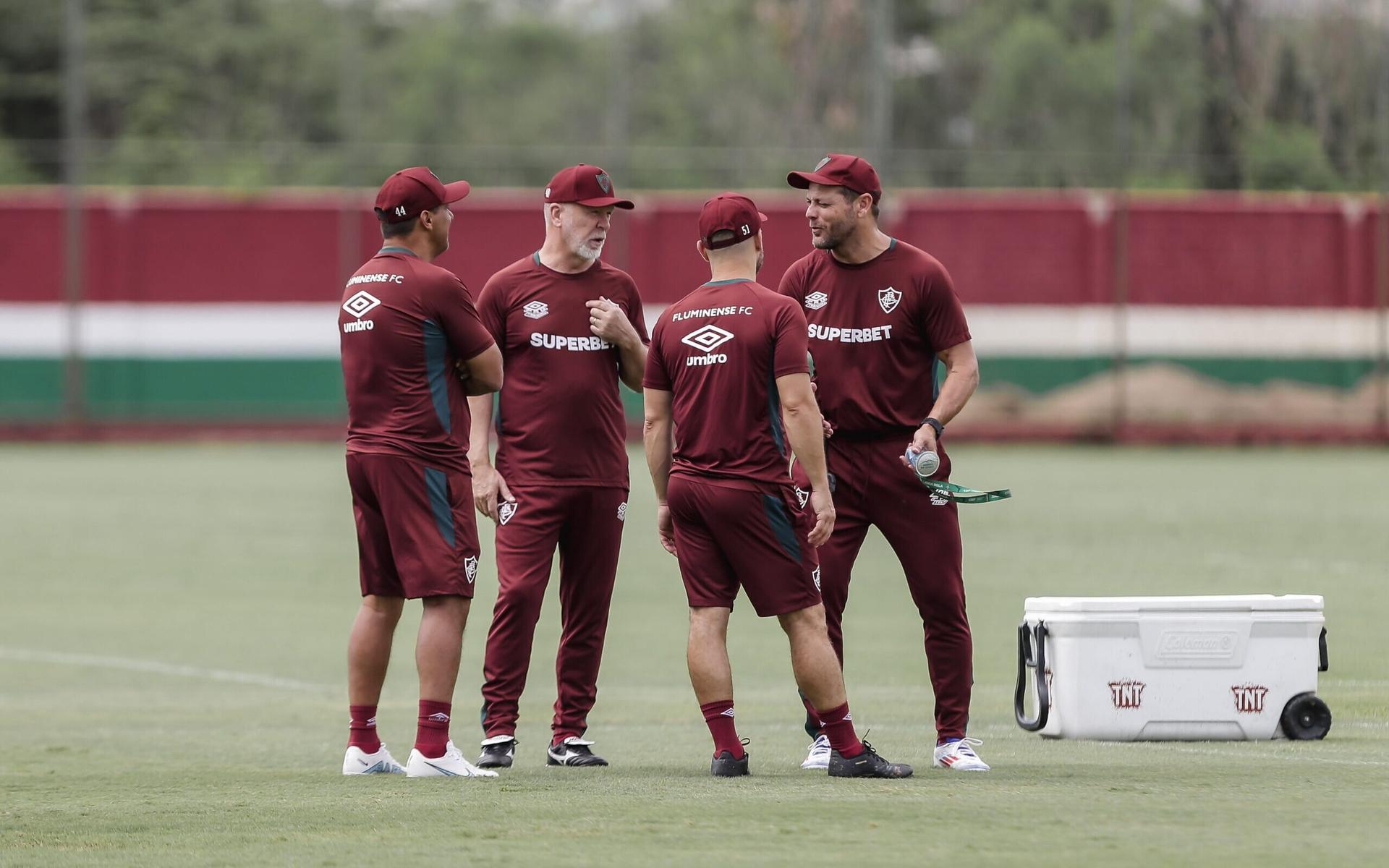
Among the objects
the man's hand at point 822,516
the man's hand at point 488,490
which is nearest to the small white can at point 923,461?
the man's hand at point 822,516

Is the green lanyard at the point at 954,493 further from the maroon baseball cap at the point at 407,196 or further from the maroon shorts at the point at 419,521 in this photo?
the maroon baseball cap at the point at 407,196

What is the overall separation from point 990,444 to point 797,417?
1043 inches

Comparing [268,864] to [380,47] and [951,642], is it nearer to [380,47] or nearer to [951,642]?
[951,642]

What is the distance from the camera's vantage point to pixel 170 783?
730 cm

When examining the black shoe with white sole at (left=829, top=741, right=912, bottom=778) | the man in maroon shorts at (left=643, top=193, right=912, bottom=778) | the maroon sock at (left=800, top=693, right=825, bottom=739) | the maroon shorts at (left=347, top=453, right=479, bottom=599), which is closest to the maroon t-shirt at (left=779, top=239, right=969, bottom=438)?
the man in maroon shorts at (left=643, top=193, right=912, bottom=778)

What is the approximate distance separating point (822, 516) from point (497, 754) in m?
1.57

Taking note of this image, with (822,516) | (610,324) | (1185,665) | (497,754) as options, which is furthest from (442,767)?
(1185,665)

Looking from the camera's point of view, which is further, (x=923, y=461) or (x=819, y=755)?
(x=819, y=755)

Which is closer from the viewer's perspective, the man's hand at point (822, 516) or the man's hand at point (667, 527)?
the man's hand at point (822, 516)

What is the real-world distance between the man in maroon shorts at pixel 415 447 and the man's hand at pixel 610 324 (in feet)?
1.42

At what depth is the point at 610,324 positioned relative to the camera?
300 inches

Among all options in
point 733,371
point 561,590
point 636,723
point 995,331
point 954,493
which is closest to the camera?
point 733,371

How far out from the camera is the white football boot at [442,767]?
24.0ft

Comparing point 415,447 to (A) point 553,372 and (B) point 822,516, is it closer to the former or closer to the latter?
(A) point 553,372
